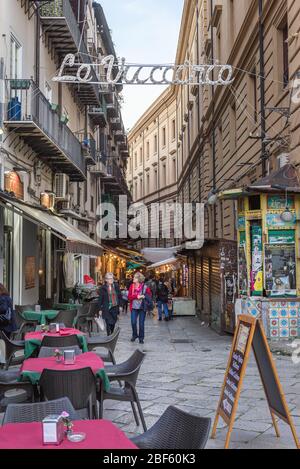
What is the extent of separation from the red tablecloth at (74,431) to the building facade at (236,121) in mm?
9309

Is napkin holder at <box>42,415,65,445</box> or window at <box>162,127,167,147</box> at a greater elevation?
window at <box>162,127,167,147</box>

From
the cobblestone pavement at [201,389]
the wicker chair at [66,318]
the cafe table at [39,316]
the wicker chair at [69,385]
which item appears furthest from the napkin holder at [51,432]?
the cafe table at [39,316]

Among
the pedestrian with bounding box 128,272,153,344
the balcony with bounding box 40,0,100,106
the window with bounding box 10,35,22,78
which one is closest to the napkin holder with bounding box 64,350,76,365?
the pedestrian with bounding box 128,272,153,344

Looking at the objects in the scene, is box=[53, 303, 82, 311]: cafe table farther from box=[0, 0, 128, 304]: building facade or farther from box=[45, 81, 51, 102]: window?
Result: box=[45, 81, 51, 102]: window

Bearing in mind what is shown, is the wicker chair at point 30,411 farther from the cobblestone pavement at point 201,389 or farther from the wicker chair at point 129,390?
the cobblestone pavement at point 201,389

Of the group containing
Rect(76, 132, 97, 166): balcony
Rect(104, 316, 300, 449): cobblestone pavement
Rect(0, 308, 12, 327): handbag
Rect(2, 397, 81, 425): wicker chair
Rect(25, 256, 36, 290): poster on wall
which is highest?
Rect(76, 132, 97, 166): balcony

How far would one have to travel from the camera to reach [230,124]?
826 inches

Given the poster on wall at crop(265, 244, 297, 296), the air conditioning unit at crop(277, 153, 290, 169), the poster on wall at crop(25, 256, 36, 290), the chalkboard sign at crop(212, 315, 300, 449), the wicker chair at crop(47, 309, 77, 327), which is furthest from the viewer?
the poster on wall at crop(25, 256, 36, 290)

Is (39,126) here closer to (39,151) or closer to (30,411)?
(39,151)

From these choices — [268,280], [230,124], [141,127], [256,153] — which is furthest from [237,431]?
[141,127]

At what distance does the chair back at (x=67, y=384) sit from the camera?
5.31 meters

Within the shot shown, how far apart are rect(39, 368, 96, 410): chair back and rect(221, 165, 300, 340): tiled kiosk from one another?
24.0ft

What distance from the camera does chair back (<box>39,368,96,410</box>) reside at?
5312mm
